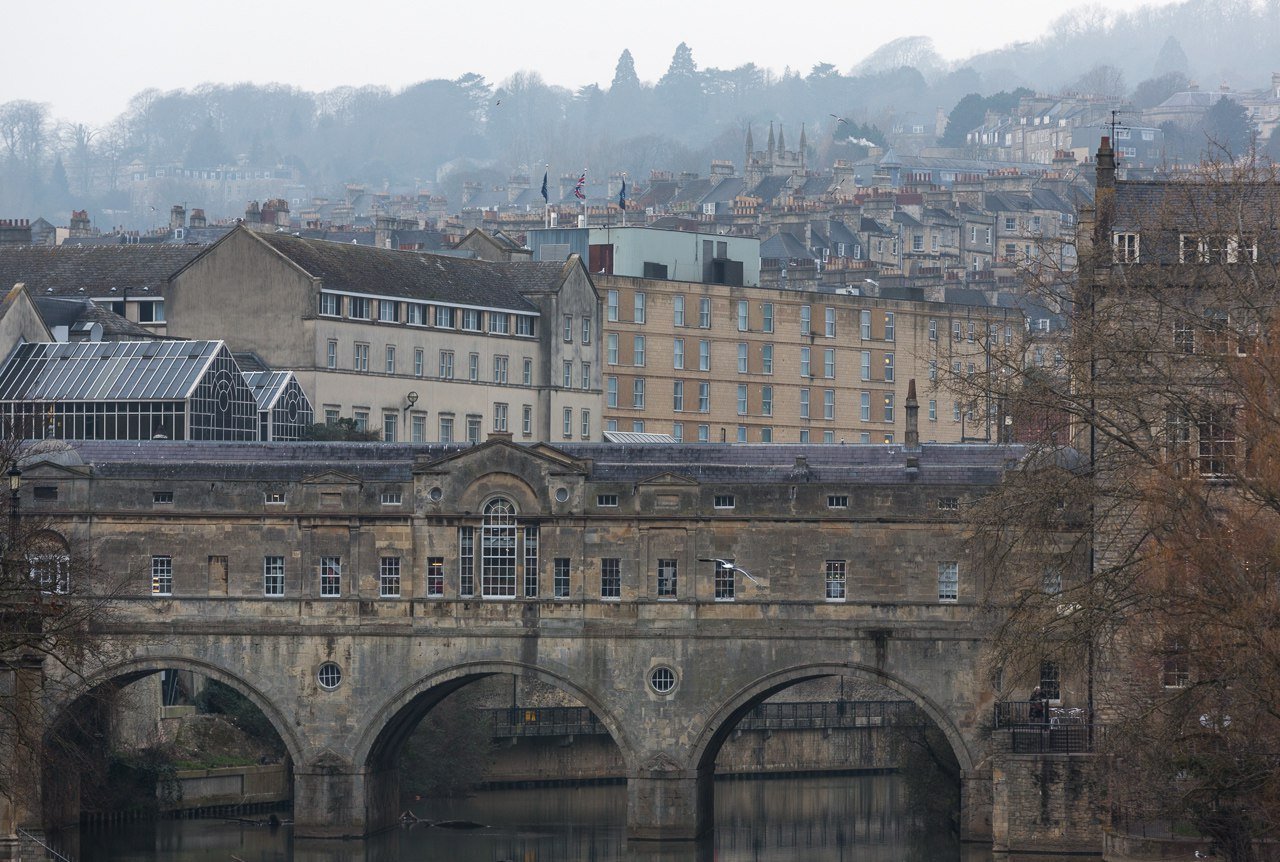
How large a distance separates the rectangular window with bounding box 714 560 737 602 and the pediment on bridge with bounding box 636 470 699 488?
226 centimetres

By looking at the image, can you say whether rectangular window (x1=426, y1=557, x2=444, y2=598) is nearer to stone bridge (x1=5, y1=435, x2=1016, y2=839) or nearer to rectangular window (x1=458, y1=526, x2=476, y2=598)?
stone bridge (x1=5, y1=435, x2=1016, y2=839)

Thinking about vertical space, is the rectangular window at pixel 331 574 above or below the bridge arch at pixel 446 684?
above

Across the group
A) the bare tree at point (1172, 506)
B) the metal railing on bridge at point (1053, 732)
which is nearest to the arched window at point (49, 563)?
the bare tree at point (1172, 506)

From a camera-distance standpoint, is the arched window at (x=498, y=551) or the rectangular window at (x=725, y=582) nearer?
the rectangular window at (x=725, y=582)

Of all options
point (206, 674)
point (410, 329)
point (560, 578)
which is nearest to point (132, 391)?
point (410, 329)

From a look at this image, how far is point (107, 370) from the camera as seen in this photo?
98750 mm

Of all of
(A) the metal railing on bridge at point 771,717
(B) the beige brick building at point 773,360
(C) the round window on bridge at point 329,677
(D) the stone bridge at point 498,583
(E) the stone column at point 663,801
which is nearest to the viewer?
(D) the stone bridge at point 498,583

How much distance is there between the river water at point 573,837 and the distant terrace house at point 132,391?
14.9 metres

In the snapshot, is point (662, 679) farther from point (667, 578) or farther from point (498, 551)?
point (498, 551)

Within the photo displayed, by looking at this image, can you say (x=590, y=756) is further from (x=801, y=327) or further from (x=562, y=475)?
(x=801, y=327)

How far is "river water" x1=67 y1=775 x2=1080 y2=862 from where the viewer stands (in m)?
79.3

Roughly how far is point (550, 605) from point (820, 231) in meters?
99.5

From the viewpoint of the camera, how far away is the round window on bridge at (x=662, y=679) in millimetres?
80000

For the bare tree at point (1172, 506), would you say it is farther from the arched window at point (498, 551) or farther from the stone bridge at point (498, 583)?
the arched window at point (498, 551)
